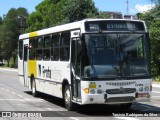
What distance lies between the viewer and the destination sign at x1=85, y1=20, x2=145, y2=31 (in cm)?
1366

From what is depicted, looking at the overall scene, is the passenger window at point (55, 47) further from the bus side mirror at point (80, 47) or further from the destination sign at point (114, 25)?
the destination sign at point (114, 25)

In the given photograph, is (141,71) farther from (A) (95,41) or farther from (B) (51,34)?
(B) (51,34)

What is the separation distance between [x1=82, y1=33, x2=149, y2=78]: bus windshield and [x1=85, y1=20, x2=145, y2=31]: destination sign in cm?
25

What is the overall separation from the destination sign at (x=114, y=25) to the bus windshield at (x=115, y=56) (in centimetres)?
25

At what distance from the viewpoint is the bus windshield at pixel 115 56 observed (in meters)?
13.2

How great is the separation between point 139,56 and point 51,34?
4888 mm

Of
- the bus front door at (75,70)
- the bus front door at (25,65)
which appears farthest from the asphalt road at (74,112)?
the bus front door at (25,65)

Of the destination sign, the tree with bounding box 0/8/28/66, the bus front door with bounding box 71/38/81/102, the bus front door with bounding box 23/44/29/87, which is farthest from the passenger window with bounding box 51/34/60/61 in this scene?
A: the tree with bounding box 0/8/28/66

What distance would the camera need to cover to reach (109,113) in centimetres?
1399

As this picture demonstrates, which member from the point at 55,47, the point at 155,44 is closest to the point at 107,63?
the point at 55,47

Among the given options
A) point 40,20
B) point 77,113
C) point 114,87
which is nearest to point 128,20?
point 114,87

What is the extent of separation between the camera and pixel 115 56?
1335cm

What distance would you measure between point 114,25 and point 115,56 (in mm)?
1135

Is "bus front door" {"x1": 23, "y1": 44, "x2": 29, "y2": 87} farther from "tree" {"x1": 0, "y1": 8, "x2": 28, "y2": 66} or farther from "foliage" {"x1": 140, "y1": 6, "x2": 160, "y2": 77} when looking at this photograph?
"tree" {"x1": 0, "y1": 8, "x2": 28, "y2": 66}
